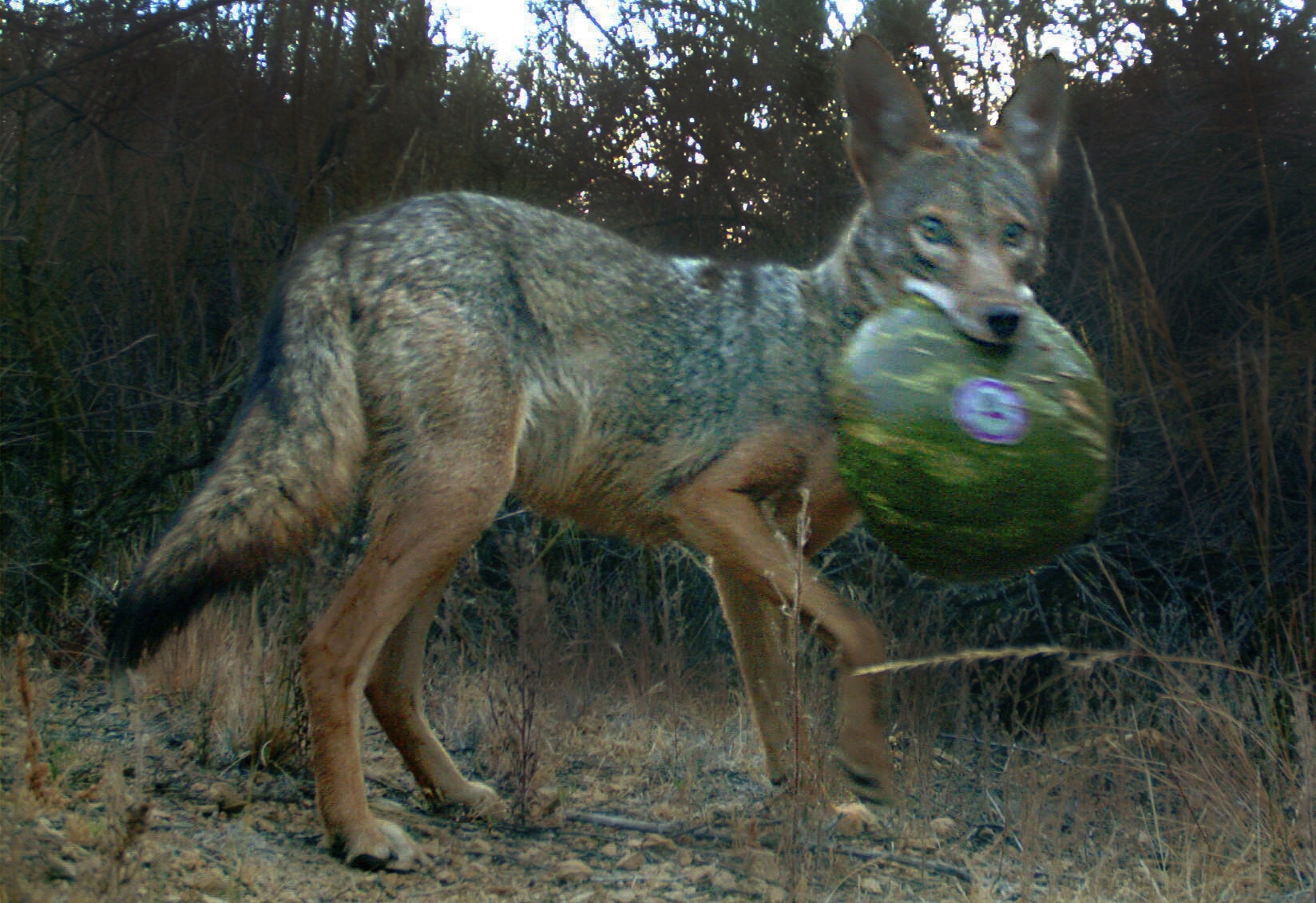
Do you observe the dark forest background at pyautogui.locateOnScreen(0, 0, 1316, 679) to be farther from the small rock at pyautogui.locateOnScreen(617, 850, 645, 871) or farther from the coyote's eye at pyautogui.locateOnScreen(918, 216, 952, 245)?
the small rock at pyautogui.locateOnScreen(617, 850, 645, 871)

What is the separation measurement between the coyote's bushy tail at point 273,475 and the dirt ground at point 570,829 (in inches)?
11.8

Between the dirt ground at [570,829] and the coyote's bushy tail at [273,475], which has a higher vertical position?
the coyote's bushy tail at [273,475]

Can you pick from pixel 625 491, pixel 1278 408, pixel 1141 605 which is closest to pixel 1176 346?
pixel 1278 408

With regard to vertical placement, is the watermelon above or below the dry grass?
above

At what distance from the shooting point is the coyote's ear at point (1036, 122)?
4344 mm

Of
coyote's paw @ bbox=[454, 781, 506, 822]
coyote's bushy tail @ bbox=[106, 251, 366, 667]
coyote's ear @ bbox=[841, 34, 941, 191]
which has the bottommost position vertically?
coyote's paw @ bbox=[454, 781, 506, 822]

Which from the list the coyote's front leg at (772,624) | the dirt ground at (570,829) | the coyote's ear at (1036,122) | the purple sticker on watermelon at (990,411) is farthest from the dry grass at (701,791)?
the coyote's ear at (1036,122)

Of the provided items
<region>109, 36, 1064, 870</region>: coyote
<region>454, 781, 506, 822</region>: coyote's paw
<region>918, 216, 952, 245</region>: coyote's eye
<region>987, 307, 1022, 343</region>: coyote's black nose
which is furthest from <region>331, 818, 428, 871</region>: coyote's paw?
<region>918, 216, 952, 245</region>: coyote's eye

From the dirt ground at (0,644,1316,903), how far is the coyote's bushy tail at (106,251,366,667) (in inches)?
11.8

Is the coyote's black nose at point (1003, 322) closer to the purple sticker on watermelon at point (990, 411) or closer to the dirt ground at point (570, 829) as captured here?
the purple sticker on watermelon at point (990, 411)

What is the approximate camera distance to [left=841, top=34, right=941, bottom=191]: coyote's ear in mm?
4203

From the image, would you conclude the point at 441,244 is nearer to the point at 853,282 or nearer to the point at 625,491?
the point at 625,491

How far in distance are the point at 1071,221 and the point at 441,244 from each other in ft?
13.7

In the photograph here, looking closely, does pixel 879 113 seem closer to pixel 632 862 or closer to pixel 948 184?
pixel 948 184
